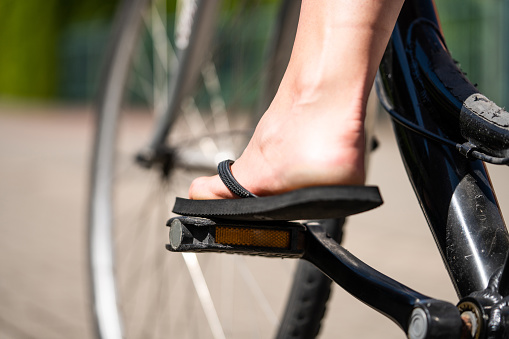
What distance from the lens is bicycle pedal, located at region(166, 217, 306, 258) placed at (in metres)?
0.72

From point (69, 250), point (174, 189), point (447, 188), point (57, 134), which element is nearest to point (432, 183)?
point (447, 188)

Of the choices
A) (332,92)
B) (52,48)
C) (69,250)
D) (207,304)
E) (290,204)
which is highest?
(52,48)

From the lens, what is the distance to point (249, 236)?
724 millimetres

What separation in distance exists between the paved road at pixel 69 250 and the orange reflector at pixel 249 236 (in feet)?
3.87

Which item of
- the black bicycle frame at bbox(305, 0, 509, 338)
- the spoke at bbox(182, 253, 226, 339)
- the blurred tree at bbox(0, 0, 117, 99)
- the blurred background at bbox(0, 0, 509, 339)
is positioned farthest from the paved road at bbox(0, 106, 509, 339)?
the blurred tree at bbox(0, 0, 117, 99)

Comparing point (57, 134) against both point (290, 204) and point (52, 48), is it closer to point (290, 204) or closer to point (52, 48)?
point (290, 204)

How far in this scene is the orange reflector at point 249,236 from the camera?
28.3 inches

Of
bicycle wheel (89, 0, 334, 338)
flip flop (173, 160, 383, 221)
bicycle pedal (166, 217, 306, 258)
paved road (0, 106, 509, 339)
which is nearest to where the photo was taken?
flip flop (173, 160, 383, 221)

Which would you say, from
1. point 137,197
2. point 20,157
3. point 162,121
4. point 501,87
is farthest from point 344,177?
point 501,87

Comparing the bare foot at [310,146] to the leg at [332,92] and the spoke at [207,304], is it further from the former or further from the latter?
the spoke at [207,304]

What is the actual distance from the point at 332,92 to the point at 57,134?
8397 millimetres

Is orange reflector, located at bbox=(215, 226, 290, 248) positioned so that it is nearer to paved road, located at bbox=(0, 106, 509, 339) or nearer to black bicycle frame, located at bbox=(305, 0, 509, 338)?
black bicycle frame, located at bbox=(305, 0, 509, 338)

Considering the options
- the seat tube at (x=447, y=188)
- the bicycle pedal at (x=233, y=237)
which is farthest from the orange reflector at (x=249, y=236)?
the seat tube at (x=447, y=188)

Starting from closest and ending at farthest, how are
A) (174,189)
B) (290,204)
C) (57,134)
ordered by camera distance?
1. (290,204)
2. (174,189)
3. (57,134)
